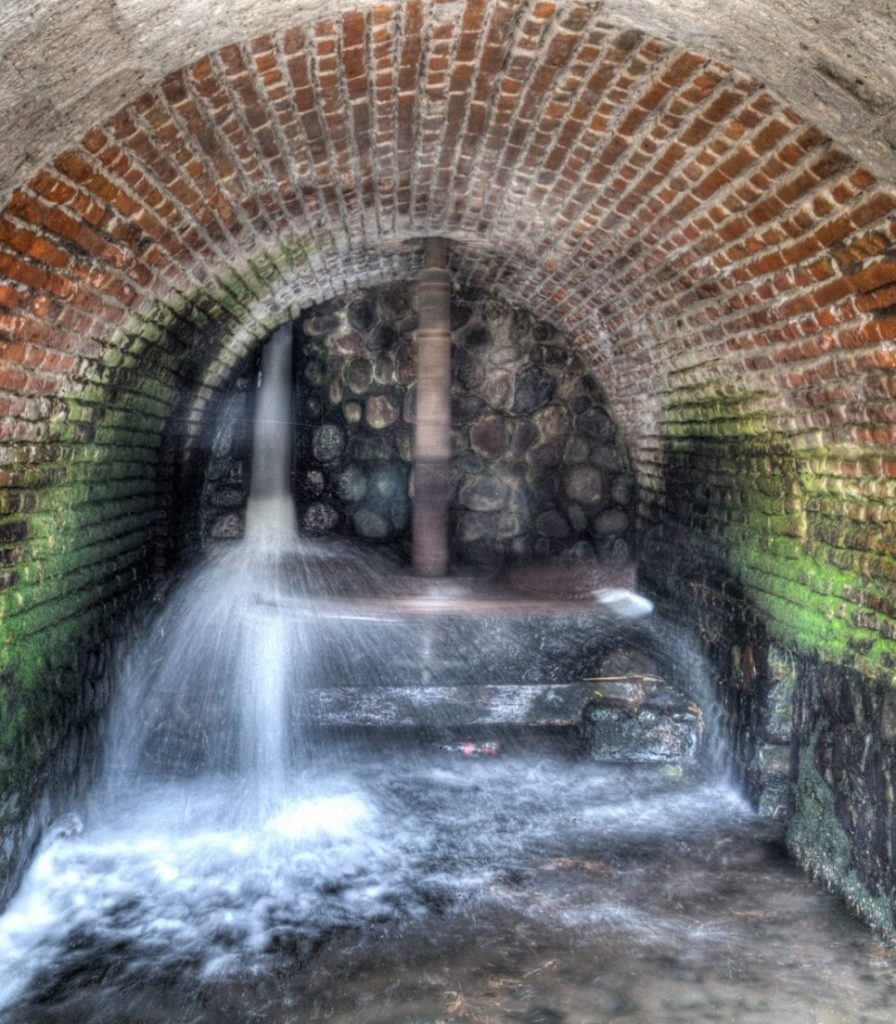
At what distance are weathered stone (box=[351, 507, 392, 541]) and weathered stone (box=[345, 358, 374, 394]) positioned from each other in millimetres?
1055

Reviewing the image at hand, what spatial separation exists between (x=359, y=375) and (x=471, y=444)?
3.76 ft

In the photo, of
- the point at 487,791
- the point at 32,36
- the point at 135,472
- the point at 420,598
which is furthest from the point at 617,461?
the point at 32,36

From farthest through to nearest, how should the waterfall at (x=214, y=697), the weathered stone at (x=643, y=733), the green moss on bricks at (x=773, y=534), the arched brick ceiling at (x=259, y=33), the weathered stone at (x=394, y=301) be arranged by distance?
1. the weathered stone at (x=394, y=301)
2. the weathered stone at (x=643, y=733)
3. the waterfall at (x=214, y=697)
4. the green moss on bricks at (x=773, y=534)
5. the arched brick ceiling at (x=259, y=33)

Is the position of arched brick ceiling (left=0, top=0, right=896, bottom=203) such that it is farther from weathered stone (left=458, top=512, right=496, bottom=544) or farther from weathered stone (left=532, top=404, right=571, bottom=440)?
weathered stone (left=458, top=512, right=496, bottom=544)

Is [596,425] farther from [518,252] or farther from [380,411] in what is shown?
[518,252]

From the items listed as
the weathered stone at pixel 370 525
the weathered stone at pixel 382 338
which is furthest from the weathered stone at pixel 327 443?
the weathered stone at pixel 382 338

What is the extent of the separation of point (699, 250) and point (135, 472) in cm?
351

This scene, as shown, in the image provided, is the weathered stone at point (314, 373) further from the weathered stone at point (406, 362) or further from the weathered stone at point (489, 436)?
the weathered stone at point (489, 436)

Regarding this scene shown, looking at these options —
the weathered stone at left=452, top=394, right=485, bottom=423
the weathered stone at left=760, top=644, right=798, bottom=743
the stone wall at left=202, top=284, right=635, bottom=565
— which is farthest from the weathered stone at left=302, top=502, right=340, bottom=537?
the weathered stone at left=760, top=644, right=798, bottom=743

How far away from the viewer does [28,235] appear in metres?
3.22

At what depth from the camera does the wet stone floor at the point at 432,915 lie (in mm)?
3494

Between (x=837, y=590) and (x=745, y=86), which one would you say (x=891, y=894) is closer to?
(x=837, y=590)

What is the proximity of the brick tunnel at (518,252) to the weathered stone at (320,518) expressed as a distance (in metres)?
1.94

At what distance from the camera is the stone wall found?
8.09 meters
